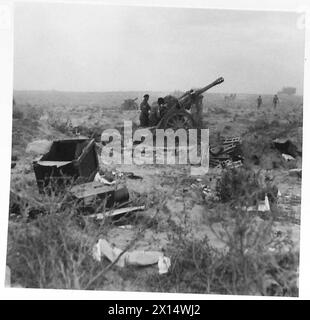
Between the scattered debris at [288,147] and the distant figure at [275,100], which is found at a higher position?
the distant figure at [275,100]

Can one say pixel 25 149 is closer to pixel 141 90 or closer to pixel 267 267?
pixel 141 90

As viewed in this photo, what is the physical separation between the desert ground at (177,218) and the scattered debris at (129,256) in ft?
0.12

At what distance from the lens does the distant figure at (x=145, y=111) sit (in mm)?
4754

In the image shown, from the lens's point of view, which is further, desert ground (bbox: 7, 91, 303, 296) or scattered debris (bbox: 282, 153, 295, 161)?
scattered debris (bbox: 282, 153, 295, 161)

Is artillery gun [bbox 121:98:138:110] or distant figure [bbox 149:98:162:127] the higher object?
artillery gun [bbox 121:98:138:110]

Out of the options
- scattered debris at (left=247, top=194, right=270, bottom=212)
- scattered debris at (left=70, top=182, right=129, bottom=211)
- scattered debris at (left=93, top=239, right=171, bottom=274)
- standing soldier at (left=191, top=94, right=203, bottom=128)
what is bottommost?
scattered debris at (left=93, top=239, right=171, bottom=274)

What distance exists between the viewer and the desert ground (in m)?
4.61

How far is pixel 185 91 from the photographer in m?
4.76

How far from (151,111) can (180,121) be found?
10.6 inches

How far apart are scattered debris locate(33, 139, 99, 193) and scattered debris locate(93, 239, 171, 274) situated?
0.60m

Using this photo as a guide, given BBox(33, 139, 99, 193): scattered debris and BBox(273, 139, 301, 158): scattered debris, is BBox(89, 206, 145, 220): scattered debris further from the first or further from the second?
BBox(273, 139, 301, 158): scattered debris

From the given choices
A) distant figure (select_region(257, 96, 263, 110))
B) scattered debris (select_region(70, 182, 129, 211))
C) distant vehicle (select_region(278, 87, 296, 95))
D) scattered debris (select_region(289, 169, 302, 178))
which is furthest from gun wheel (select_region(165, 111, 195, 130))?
scattered debris (select_region(289, 169, 302, 178))

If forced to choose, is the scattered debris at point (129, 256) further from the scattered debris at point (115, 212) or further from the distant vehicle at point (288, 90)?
the distant vehicle at point (288, 90)

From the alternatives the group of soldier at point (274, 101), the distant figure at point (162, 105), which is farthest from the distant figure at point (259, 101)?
the distant figure at point (162, 105)
